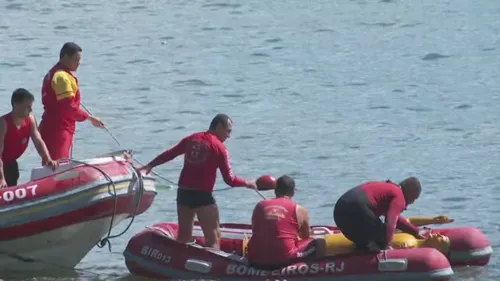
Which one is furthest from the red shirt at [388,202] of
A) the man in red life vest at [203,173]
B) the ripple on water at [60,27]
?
the ripple on water at [60,27]

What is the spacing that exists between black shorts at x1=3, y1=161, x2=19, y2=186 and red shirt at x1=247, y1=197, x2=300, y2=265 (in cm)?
244

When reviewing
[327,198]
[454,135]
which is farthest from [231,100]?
[327,198]

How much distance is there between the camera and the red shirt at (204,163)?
1280 cm

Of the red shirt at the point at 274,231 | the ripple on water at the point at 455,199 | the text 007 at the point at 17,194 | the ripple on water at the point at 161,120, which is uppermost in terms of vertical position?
the text 007 at the point at 17,194

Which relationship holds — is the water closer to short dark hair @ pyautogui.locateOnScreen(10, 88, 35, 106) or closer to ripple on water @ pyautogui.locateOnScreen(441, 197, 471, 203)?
ripple on water @ pyautogui.locateOnScreen(441, 197, 471, 203)

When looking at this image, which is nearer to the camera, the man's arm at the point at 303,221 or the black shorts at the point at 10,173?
the man's arm at the point at 303,221

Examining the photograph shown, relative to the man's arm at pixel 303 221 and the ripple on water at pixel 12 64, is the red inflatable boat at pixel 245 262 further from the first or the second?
the ripple on water at pixel 12 64

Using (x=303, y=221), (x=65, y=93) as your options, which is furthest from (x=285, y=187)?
(x=65, y=93)

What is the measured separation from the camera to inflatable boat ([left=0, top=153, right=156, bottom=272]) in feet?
42.4

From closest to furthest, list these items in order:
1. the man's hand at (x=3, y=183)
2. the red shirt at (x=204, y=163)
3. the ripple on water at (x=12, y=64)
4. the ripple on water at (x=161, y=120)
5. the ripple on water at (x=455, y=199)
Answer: the red shirt at (x=204, y=163) < the man's hand at (x=3, y=183) < the ripple on water at (x=455, y=199) < the ripple on water at (x=161, y=120) < the ripple on water at (x=12, y=64)

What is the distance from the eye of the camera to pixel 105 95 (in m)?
23.4

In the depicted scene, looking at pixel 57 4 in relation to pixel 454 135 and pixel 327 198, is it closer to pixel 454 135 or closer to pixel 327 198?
pixel 454 135

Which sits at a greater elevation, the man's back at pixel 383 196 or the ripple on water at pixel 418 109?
the man's back at pixel 383 196

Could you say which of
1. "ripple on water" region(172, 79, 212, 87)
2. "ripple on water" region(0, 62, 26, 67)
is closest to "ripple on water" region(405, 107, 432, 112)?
"ripple on water" region(172, 79, 212, 87)
